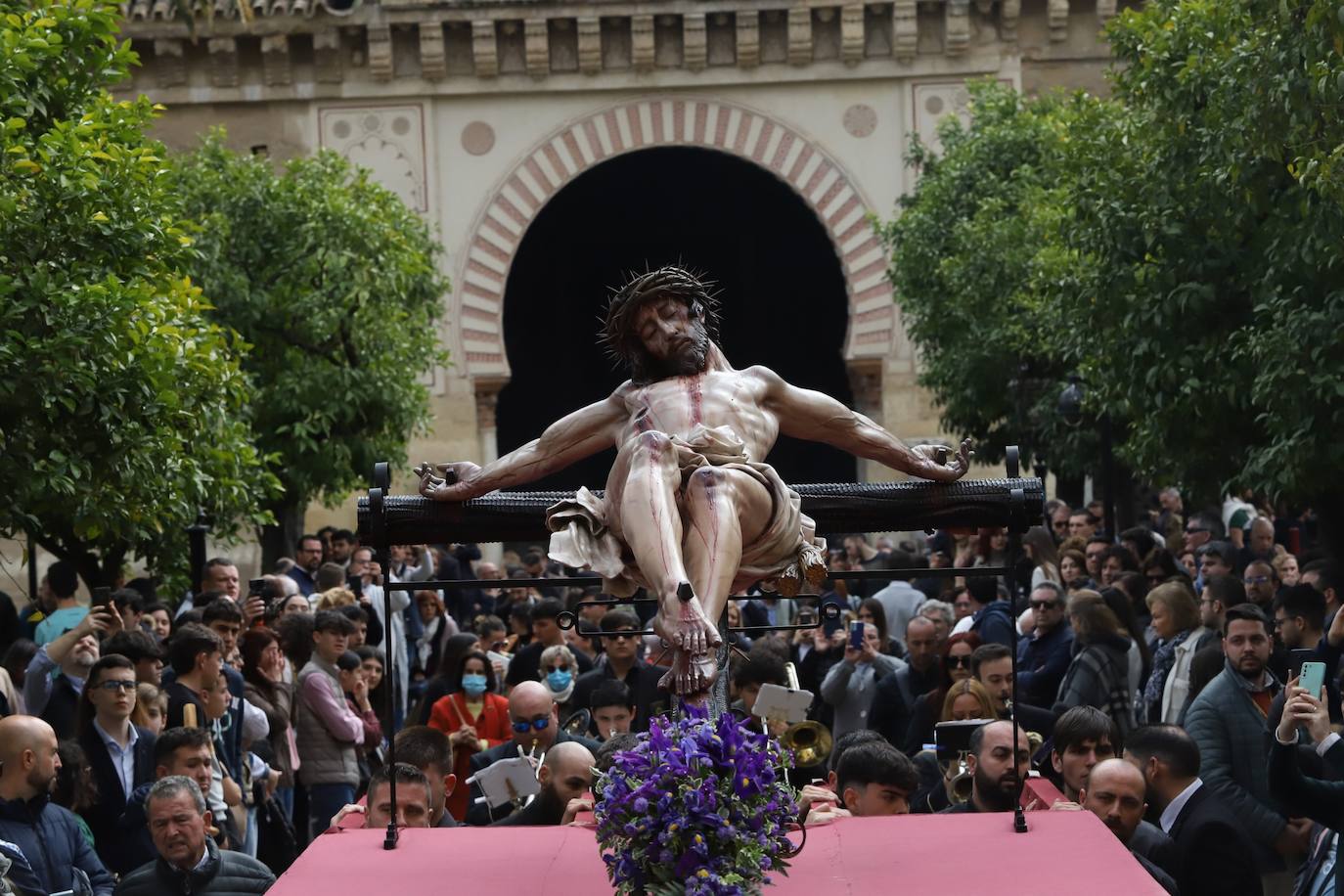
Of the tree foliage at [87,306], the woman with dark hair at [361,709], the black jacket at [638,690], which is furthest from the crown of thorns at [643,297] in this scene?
the tree foliage at [87,306]

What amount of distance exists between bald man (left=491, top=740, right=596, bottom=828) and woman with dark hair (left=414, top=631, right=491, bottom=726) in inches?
137

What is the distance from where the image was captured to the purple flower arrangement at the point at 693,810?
18.1ft

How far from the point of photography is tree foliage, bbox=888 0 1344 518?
38.1ft

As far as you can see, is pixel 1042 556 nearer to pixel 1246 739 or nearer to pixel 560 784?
pixel 1246 739

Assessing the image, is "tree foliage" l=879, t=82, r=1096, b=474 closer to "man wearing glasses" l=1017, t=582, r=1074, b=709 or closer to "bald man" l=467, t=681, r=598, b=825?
"man wearing glasses" l=1017, t=582, r=1074, b=709

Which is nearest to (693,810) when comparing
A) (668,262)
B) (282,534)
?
(282,534)

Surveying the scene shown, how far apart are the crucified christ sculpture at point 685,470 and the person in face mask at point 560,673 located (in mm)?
5445

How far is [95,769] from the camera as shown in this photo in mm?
9352

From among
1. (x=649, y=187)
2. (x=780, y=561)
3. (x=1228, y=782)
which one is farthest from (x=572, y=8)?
(x=780, y=561)

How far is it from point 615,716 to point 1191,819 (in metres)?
2.98

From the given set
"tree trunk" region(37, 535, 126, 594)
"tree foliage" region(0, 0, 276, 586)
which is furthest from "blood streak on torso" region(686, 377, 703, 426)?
"tree trunk" region(37, 535, 126, 594)

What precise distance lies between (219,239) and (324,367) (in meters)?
1.58

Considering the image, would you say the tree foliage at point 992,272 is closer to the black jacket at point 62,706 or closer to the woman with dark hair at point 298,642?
the woman with dark hair at point 298,642

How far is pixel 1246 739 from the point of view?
9.34 m
